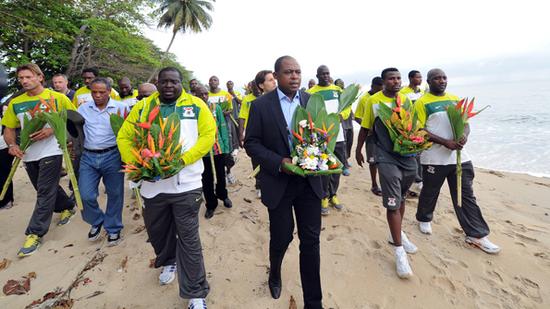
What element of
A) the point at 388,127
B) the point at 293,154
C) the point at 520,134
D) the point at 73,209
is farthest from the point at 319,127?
the point at 520,134

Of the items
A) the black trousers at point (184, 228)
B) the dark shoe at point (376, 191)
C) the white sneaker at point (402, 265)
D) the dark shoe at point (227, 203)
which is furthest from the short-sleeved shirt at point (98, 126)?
the dark shoe at point (376, 191)

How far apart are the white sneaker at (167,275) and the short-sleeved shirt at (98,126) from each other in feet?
5.76

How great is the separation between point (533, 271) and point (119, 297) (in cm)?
429

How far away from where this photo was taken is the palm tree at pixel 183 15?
24.6 metres

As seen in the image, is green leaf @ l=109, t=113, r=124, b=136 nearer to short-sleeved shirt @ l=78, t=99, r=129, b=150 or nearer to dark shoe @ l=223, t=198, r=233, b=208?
short-sleeved shirt @ l=78, t=99, r=129, b=150

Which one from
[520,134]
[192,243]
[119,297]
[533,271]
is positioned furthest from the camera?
[520,134]

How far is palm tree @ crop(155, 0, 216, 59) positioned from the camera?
24578 millimetres

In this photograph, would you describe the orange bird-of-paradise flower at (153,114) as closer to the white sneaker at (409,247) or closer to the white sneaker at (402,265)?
the white sneaker at (402,265)

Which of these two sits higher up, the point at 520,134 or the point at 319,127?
the point at 319,127

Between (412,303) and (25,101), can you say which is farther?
(25,101)

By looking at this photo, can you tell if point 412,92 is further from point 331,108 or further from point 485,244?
point 485,244

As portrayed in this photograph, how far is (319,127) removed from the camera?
7.09 ft

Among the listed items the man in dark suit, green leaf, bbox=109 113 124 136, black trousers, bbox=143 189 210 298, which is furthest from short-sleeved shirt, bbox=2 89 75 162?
the man in dark suit

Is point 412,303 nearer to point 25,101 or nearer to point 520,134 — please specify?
point 25,101
